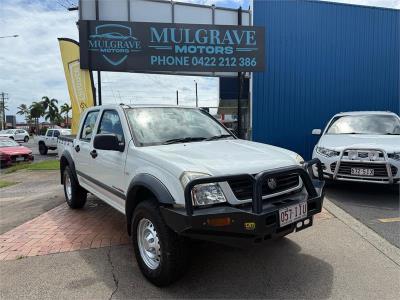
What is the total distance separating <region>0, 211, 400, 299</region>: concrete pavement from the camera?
10.8 feet

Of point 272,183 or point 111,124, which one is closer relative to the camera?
point 272,183

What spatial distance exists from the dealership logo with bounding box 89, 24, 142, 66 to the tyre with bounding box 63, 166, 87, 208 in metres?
4.12

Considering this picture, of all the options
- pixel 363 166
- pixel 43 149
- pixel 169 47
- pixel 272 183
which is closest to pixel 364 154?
pixel 363 166

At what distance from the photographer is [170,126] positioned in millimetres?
4391

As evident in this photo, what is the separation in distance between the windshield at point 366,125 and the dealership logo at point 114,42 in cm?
551

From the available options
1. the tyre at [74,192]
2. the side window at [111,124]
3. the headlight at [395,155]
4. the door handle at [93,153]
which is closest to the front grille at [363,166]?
the headlight at [395,155]

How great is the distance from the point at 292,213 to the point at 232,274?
0.96 metres

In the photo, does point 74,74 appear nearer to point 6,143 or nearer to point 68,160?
point 68,160

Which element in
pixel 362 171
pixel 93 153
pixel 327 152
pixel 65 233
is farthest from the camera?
pixel 327 152

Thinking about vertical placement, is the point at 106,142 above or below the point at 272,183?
above

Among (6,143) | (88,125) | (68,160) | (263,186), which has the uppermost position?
(88,125)

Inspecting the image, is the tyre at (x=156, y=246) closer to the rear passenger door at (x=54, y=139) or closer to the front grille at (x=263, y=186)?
the front grille at (x=263, y=186)

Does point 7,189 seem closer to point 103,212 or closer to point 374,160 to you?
point 103,212

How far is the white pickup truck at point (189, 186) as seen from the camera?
9.78ft
